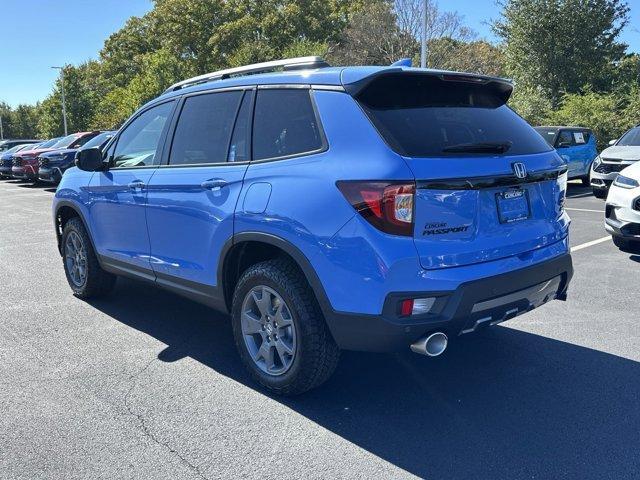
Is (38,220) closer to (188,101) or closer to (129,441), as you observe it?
(188,101)

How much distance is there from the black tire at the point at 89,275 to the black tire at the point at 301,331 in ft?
8.00

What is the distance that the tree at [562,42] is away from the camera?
79.9 ft

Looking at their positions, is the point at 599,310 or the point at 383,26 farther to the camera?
the point at 383,26

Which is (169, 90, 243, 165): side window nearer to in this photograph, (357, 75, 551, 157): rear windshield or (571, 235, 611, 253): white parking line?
(357, 75, 551, 157): rear windshield

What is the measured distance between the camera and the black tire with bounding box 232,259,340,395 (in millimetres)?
3146

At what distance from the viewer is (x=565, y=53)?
2519cm

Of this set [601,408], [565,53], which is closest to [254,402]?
[601,408]

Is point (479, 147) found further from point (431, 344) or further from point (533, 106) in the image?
point (533, 106)

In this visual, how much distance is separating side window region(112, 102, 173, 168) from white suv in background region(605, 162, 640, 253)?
5.07 meters

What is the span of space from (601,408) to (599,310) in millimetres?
1905

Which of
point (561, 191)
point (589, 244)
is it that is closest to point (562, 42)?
point (589, 244)

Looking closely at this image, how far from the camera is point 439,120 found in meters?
3.17

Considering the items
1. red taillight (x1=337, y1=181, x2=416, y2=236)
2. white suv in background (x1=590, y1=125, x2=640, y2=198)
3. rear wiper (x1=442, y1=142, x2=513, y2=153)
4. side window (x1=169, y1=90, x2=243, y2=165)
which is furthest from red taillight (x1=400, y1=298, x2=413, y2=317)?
white suv in background (x1=590, y1=125, x2=640, y2=198)

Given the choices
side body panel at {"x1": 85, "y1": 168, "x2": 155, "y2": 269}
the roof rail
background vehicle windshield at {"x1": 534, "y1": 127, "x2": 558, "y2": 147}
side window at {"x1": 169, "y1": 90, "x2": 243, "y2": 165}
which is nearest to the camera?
the roof rail
